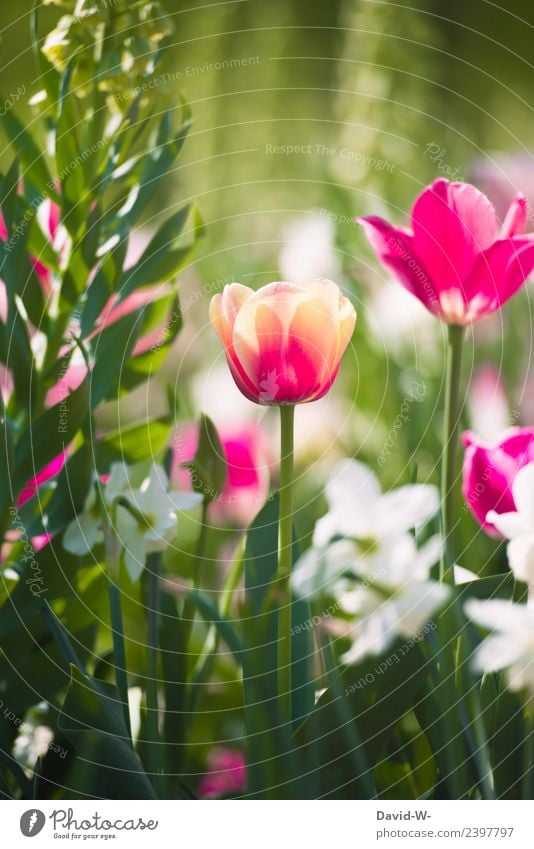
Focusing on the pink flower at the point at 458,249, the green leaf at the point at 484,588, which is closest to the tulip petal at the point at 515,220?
the pink flower at the point at 458,249

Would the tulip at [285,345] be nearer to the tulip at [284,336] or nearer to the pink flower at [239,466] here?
the tulip at [284,336]

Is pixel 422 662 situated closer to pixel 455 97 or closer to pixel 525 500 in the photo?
pixel 525 500

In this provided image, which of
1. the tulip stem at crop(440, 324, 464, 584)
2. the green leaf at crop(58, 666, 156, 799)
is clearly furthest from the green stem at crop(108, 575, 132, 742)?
the tulip stem at crop(440, 324, 464, 584)

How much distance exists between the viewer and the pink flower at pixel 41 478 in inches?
12.5

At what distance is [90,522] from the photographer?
0.31 m

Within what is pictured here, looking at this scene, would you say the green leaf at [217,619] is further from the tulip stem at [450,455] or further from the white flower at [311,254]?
the white flower at [311,254]

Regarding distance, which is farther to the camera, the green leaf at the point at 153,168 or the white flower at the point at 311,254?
the white flower at the point at 311,254

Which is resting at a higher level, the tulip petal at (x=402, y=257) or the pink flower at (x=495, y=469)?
the tulip petal at (x=402, y=257)

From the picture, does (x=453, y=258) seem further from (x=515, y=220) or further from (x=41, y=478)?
(x=41, y=478)

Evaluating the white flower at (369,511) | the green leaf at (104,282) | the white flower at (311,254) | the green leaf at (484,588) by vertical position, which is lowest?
the green leaf at (484,588)

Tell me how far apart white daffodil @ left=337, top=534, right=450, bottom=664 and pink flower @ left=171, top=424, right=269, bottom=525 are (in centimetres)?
9

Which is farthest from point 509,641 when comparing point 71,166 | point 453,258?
point 71,166

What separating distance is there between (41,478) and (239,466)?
9cm

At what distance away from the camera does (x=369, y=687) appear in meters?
0.26
